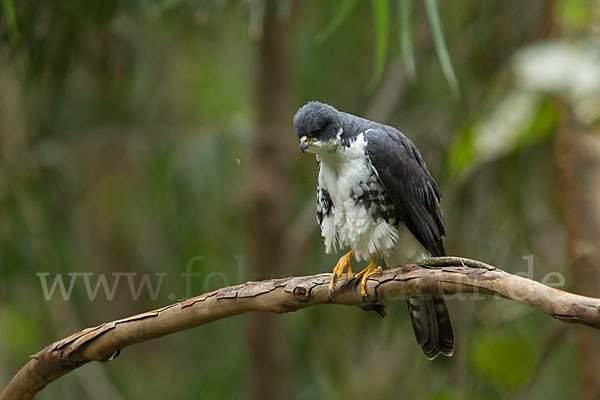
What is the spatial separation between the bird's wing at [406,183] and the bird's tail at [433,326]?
0.71ft

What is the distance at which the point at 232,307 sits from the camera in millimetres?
2277

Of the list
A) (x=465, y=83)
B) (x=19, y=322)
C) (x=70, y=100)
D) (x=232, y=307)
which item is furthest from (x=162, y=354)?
(x=232, y=307)

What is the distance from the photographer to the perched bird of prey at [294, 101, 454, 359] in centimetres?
289

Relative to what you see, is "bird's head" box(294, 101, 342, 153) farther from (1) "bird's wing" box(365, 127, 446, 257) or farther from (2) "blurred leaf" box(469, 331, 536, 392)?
(2) "blurred leaf" box(469, 331, 536, 392)

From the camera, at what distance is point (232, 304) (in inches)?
89.6

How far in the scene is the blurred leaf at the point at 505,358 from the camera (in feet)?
13.8

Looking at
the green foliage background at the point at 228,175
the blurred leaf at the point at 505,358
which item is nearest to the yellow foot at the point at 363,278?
the green foliage background at the point at 228,175

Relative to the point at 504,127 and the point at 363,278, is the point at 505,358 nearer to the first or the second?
the point at 504,127

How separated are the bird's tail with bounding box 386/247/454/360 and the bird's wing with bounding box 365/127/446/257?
217mm

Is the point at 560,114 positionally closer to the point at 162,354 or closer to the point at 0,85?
the point at 0,85

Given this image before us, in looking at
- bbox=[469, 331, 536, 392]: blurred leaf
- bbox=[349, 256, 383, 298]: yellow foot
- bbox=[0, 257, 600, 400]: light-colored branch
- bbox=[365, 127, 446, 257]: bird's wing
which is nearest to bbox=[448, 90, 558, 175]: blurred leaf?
bbox=[365, 127, 446, 257]: bird's wing

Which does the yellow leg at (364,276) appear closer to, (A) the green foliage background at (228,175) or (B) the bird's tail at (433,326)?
(B) the bird's tail at (433,326)

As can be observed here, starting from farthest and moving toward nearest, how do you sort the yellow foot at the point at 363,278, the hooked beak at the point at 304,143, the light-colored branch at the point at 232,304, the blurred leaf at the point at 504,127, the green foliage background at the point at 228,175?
the green foliage background at the point at 228,175 < the blurred leaf at the point at 504,127 < the hooked beak at the point at 304,143 < the yellow foot at the point at 363,278 < the light-colored branch at the point at 232,304

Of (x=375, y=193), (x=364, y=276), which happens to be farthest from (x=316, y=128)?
(x=364, y=276)
